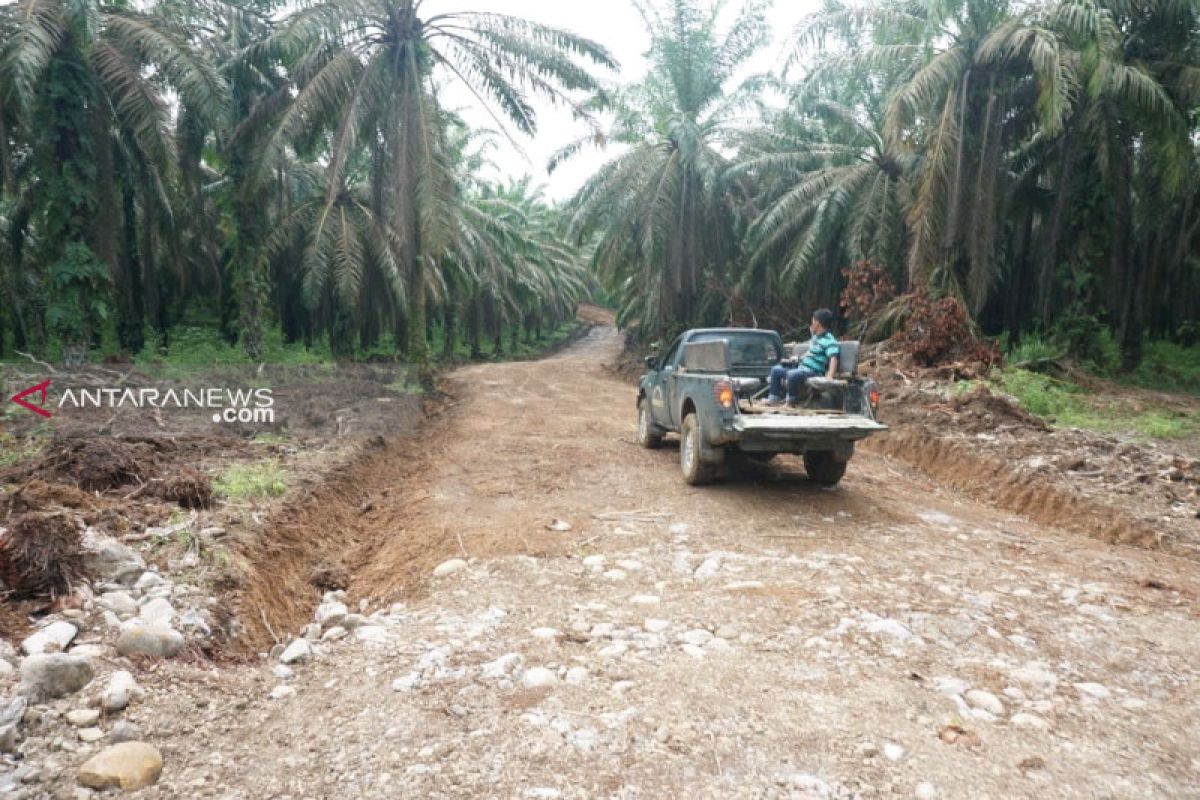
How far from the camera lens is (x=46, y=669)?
3.04 m

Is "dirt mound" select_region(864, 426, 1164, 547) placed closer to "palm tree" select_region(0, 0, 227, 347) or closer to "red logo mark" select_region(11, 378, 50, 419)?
"red logo mark" select_region(11, 378, 50, 419)

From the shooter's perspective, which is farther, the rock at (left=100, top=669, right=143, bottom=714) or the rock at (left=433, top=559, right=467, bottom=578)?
the rock at (left=433, top=559, right=467, bottom=578)

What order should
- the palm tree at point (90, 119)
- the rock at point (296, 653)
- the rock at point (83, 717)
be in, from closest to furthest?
the rock at point (83, 717) → the rock at point (296, 653) → the palm tree at point (90, 119)

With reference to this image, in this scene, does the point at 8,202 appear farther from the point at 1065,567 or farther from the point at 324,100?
the point at 1065,567

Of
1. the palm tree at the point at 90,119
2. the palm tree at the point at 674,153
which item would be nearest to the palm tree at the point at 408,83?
the palm tree at the point at 90,119

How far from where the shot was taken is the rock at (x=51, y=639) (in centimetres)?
334

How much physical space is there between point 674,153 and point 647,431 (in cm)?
1383

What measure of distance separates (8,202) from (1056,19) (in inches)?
1182

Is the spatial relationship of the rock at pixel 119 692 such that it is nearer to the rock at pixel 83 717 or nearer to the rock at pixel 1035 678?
the rock at pixel 83 717

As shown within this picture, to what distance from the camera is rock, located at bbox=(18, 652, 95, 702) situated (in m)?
2.98

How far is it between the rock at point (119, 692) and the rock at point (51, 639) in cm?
45

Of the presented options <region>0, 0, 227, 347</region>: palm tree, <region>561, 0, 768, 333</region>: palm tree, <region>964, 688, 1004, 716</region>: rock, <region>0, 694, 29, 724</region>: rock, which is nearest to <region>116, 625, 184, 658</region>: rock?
<region>0, 694, 29, 724</region>: rock

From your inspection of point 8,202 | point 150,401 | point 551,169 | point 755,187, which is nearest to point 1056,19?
point 755,187

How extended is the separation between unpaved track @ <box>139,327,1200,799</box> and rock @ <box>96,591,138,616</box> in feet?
2.73
